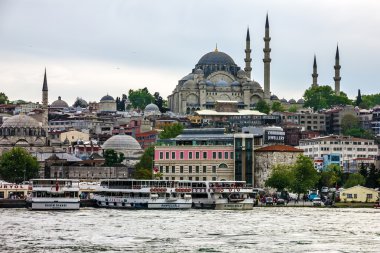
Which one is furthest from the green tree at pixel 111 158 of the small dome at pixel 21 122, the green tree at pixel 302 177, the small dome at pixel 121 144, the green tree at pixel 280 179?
the green tree at pixel 302 177

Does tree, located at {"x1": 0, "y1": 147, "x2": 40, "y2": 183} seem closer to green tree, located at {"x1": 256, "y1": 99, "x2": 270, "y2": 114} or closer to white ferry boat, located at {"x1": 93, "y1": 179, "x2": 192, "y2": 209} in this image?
white ferry boat, located at {"x1": 93, "y1": 179, "x2": 192, "y2": 209}

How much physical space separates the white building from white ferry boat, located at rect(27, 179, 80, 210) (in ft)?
Answer: 228

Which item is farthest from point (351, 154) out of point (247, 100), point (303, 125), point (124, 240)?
point (124, 240)

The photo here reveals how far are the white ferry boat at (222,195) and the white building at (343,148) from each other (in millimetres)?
63287

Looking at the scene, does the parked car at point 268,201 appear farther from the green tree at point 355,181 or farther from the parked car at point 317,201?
the green tree at point 355,181

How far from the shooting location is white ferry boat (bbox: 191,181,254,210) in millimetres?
86750

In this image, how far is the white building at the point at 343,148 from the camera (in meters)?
151

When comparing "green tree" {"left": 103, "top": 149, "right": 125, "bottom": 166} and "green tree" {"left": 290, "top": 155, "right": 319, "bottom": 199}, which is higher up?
"green tree" {"left": 103, "top": 149, "right": 125, "bottom": 166}

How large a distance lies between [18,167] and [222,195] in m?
36.9

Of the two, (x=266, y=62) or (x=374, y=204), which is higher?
(x=266, y=62)

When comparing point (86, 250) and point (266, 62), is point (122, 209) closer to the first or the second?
point (86, 250)

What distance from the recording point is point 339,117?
18462cm

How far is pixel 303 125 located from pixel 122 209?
330 feet

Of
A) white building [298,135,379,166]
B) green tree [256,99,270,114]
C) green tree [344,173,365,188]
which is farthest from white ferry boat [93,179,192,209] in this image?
green tree [256,99,270,114]
